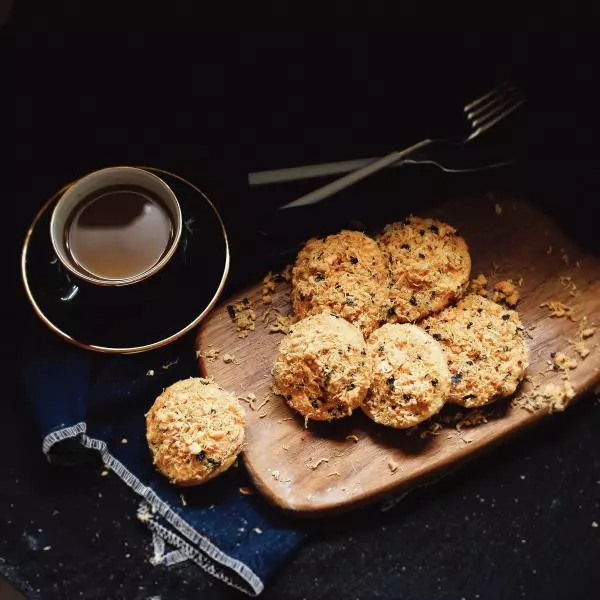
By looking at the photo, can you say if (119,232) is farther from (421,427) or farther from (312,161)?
(421,427)

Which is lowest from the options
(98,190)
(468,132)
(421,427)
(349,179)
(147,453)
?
(421,427)

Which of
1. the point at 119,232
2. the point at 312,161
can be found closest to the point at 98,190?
the point at 119,232

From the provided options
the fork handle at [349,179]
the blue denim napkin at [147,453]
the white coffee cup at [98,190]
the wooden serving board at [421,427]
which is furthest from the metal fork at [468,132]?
the blue denim napkin at [147,453]

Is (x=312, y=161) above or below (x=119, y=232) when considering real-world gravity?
below

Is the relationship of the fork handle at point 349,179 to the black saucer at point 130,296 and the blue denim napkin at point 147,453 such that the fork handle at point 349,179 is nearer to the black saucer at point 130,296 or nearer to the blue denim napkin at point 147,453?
the black saucer at point 130,296

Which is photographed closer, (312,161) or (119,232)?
(119,232)

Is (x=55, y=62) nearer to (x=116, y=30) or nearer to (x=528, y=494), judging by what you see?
(x=116, y=30)

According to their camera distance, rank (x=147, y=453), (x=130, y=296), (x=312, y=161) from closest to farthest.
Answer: (x=130, y=296) < (x=147, y=453) < (x=312, y=161)

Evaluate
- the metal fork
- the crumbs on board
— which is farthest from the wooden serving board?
the metal fork
